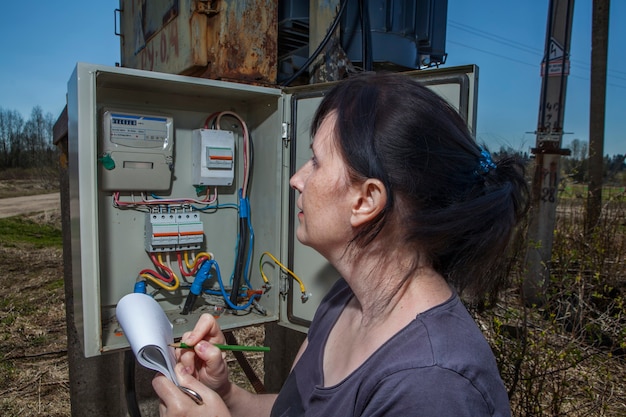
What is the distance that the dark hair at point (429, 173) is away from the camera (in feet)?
2.70

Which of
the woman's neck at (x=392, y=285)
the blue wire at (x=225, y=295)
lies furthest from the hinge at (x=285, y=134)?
the woman's neck at (x=392, y=285)

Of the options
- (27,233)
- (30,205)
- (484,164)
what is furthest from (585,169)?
(30,205)

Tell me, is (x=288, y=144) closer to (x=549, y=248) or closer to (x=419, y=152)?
(x=419, y=152)

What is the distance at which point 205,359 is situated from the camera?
3.47 ft

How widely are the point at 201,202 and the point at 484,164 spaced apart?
57.8 inches

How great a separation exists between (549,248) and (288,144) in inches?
87.1

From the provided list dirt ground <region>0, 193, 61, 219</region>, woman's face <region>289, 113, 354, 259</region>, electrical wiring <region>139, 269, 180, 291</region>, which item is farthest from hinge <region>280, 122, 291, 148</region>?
dirt ground <region>0, 193, 61, 219</region>

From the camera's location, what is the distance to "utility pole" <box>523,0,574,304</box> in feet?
9.93

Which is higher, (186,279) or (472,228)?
(472,228)

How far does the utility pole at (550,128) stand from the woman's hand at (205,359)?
249 cm

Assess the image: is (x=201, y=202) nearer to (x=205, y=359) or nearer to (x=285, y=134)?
(x=285, y=134)

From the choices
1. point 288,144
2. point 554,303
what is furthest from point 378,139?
point 554,303

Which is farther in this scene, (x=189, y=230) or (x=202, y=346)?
(x=189, y=230)

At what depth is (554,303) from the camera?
2.43m
